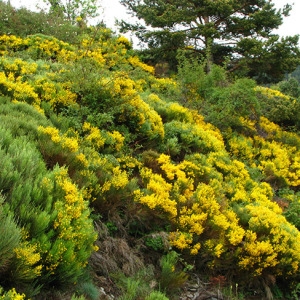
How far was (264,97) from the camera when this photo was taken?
45.0 feet

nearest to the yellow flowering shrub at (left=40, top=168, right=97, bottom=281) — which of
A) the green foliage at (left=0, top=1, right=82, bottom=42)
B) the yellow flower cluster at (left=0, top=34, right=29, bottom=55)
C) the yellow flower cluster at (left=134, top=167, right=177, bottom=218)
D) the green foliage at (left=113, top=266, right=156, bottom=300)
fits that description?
the green foliage at (left=113, top=266, right=156, bottom=300)

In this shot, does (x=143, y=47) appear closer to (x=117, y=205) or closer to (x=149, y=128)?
(x=149, y=128)

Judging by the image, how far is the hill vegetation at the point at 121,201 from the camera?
2809 mm

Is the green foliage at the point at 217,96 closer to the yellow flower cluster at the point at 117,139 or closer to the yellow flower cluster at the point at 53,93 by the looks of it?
the yellow flower cluster at the point at 117,139

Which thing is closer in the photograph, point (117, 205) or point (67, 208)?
point (67, 208)

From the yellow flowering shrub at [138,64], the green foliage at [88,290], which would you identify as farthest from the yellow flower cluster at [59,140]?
the yellow flowering shrub at [138,64]

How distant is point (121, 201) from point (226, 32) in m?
10.8

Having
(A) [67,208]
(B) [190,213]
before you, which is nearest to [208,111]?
(B) [190,213]

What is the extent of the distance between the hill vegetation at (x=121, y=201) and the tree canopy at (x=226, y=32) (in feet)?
16.0

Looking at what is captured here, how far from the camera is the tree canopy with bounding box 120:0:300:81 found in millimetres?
12461

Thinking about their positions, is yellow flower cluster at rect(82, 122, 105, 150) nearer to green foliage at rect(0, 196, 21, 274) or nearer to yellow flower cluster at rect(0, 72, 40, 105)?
yellow flower cluster at rect(0, 72, 40, 105)

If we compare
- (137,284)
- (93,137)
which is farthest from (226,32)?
(137,284)

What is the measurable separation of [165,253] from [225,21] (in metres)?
11.3

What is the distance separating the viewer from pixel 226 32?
1348 centimetres
